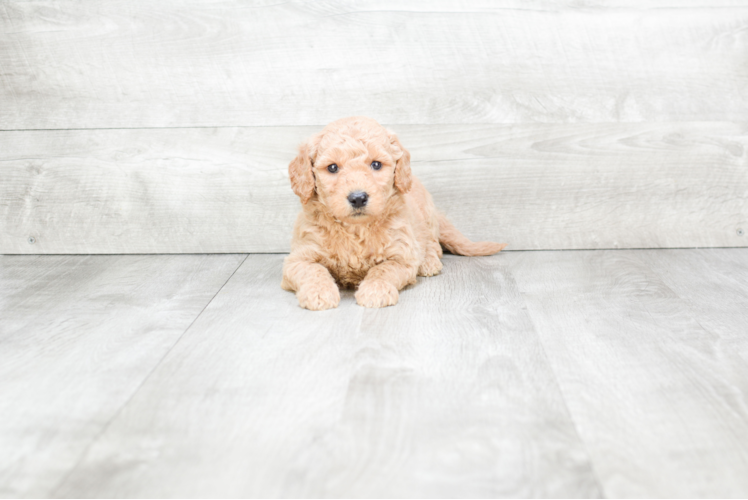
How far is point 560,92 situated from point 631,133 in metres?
0.32

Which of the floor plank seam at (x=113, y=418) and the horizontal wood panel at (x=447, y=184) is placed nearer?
the floor plank seam at (x=113, y=418)

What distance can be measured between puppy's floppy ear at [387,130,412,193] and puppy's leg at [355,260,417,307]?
25 centimetres

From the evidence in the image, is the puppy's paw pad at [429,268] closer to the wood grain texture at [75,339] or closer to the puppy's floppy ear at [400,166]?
the puppy's floppy ear at [400,166]

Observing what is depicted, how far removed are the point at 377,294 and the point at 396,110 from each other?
Answer: 877 mm

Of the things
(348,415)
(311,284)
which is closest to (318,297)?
(311,284)

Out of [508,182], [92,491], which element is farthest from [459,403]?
[508,182]

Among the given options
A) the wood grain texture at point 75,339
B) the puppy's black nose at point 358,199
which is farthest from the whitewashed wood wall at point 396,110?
the puppy's black nose at point 358,199

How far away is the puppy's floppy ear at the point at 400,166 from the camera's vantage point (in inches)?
74.2

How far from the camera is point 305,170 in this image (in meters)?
1.85

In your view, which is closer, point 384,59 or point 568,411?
point 568,411

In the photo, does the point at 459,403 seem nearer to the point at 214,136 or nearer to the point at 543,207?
the point at 543,207

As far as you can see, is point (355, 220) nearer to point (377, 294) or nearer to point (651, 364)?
point (377, 294)

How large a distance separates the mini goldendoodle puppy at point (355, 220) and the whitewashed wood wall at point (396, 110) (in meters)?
0.51

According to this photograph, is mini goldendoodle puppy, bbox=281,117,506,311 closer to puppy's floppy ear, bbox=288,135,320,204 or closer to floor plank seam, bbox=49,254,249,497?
puppy's floppy ear, bbox=288,135,320,204
